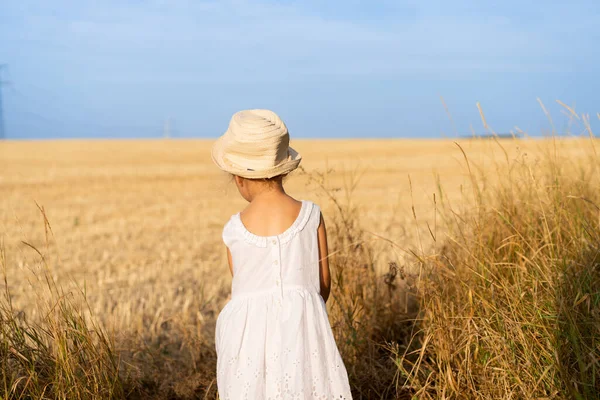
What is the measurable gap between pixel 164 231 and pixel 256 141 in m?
7.70

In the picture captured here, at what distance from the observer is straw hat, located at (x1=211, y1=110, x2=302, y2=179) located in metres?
2.34

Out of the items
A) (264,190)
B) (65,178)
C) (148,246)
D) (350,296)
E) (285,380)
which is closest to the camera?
(285,380)

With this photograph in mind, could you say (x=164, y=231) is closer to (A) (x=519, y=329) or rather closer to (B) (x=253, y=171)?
(B) (x=253, y=171)

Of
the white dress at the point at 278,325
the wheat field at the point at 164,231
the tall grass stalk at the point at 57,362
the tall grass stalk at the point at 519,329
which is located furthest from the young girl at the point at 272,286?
the tall grass stalk at the point at 57,362

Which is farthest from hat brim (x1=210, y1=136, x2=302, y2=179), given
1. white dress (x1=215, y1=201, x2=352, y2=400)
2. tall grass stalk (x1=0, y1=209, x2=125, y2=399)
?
tall grass stalk (x1=0, y1=209, x2=125, y2=399)

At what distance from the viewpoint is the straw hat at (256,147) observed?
7.66 feet

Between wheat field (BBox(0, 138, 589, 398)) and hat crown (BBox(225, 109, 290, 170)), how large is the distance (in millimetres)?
166

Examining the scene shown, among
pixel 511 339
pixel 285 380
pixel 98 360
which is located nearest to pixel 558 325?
pixel 511 339

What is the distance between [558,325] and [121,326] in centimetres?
297

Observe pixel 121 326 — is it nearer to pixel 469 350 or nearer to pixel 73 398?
pixel 73 398

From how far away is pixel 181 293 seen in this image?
5832 mm

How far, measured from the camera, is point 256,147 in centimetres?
233

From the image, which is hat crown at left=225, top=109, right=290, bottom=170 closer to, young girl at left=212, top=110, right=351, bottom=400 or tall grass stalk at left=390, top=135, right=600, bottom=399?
young girl at left=212, top=110, right=351, bottom=400

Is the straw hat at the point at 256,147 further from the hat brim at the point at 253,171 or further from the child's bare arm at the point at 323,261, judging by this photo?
the child's bare arm at the point at 323,261
